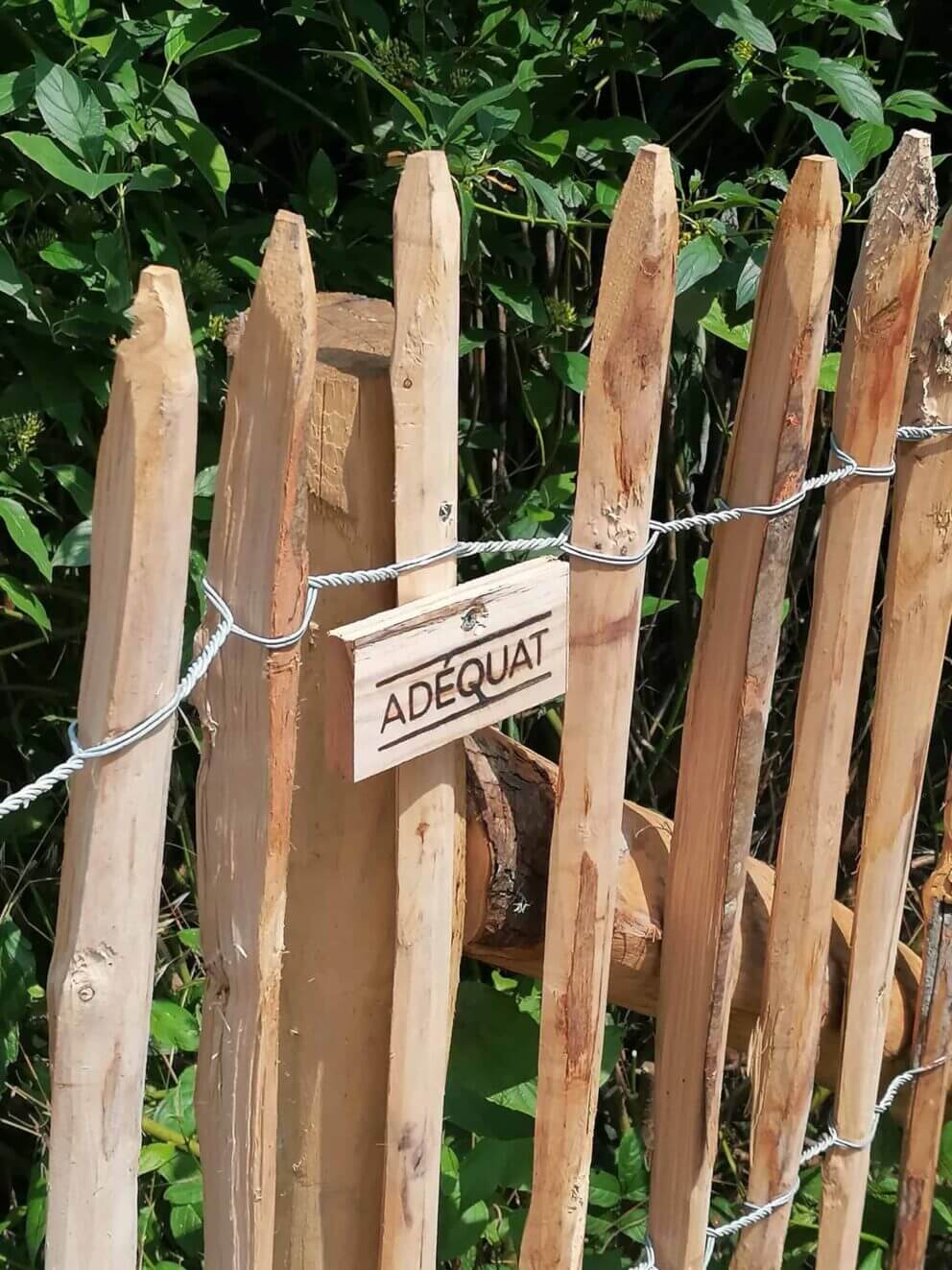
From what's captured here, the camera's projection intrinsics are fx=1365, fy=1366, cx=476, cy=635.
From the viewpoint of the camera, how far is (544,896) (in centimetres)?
130

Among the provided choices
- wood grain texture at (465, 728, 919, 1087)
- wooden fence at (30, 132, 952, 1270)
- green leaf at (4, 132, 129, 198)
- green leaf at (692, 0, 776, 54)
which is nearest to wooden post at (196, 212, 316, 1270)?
wooden fence at (30, 132, 952, 1270)

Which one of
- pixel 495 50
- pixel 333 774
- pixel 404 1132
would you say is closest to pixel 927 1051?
pixel 404 1132

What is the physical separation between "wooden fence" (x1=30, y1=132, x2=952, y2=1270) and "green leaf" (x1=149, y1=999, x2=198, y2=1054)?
0.58 metres

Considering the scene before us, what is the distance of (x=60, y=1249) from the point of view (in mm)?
909

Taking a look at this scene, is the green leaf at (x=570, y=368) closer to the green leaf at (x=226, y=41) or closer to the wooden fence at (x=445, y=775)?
the wooden fence at (x=445, y=775)

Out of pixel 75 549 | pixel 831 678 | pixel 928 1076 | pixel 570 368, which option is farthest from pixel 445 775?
pixel 928 1076

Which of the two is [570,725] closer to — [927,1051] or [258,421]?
[258,421]

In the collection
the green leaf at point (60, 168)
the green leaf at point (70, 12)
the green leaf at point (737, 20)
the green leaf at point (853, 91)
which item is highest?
the green leaf at point (737, 20)

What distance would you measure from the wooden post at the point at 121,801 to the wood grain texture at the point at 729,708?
0.59 metres

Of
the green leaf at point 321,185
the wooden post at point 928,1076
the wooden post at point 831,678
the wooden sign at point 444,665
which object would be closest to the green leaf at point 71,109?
the green leaf at point 321,185

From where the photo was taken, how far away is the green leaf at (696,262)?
1.51 m

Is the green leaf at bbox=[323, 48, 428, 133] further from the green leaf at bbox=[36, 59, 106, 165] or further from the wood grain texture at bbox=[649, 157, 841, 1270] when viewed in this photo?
the wood grain texture at bbox=[649, 157, 841, 1270]

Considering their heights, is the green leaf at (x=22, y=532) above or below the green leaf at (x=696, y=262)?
below

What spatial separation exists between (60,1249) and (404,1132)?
321 millimetres
